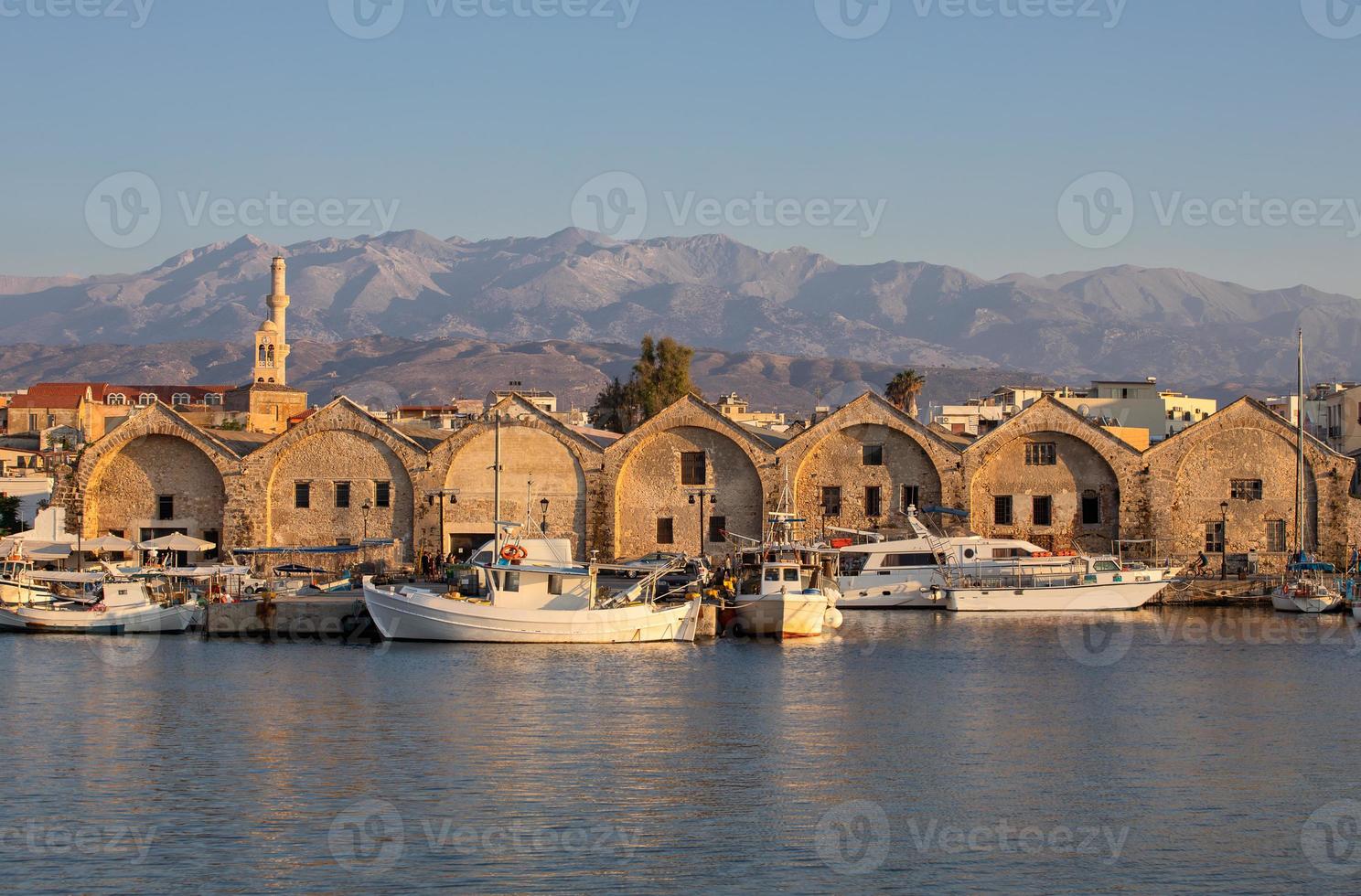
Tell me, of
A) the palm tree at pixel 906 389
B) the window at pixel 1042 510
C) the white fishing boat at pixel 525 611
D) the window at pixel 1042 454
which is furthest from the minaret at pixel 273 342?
the white fishing boat at pixel 525 611

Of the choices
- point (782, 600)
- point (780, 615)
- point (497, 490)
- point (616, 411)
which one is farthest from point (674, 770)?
point (616, 411)

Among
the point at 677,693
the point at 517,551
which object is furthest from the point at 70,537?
the point at 677,693

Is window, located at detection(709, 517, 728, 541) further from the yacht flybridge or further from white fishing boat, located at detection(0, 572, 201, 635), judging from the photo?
white fishing boat, located at detection(0, 572, 201, 635)

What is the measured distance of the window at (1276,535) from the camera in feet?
255

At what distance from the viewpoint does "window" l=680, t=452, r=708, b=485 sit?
78.5m

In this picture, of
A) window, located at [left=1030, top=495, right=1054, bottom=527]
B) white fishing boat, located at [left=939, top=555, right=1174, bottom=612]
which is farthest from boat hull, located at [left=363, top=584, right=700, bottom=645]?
window, located at [left=1030, top=495, right=1054, bottom=527]

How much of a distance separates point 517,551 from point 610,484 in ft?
70.9

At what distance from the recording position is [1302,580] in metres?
72.8

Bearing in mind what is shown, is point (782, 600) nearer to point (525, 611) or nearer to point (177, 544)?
point (525, 611)

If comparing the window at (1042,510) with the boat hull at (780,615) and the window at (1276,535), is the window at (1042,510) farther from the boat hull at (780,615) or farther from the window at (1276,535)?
the boat hull at (780,615)

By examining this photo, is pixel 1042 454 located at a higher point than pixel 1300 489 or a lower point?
higher

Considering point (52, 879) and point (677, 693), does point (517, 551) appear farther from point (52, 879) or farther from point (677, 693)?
point (52, 879)

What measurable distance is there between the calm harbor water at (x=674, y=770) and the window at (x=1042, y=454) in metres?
22.1

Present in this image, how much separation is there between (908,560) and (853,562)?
95.3 inches
